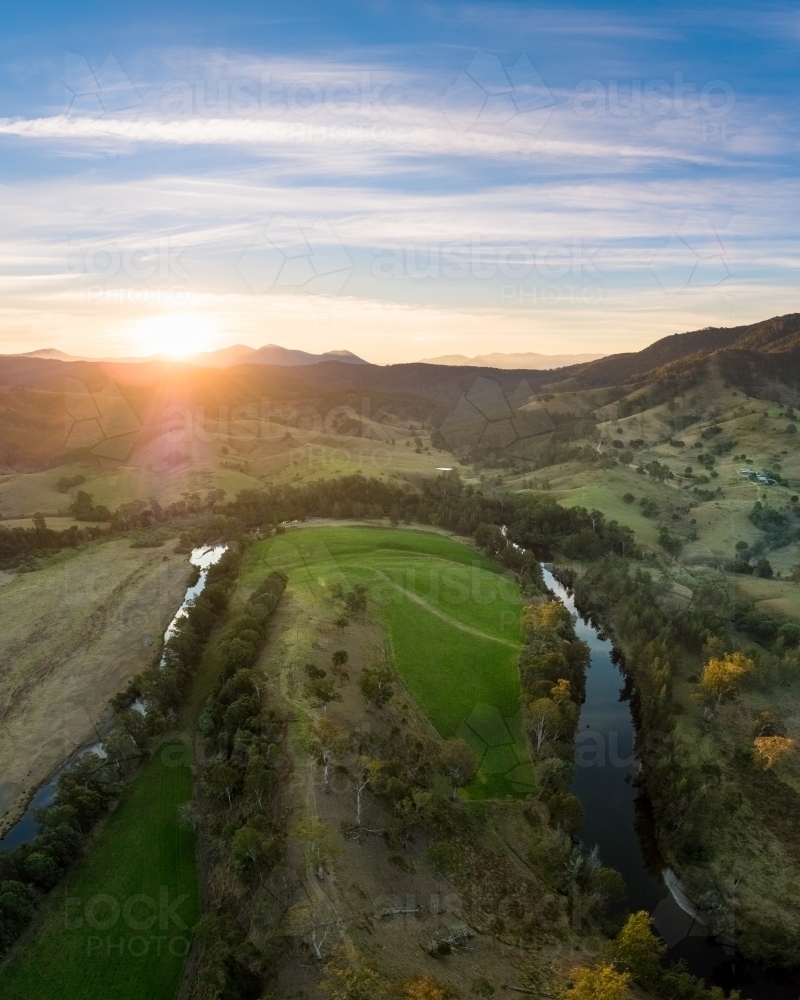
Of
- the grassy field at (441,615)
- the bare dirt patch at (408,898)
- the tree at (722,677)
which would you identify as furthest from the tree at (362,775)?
the tree at (722,677)

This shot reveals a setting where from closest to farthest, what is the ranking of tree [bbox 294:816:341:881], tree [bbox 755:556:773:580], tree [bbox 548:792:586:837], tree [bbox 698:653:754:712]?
tree [bbox 294:816:341:881]
tree [bbox 548:792:586:837]
tree [bbox 698:653:754:712]
tree [bbox 755:556:773:580]

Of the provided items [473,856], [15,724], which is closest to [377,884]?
[473,856]

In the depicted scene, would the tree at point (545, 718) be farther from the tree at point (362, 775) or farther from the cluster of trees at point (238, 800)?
the cluster of trees at point (238, 800)

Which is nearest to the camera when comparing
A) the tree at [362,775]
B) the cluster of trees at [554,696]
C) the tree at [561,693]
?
the tree at [362,775]

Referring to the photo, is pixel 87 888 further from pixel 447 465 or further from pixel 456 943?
pixel 447 465

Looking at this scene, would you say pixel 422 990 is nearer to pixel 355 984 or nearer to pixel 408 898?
pixel 355 984

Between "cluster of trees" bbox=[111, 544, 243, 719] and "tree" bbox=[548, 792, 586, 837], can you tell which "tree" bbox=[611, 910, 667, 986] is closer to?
"tree" bbox=[548, 792, 586, 837]

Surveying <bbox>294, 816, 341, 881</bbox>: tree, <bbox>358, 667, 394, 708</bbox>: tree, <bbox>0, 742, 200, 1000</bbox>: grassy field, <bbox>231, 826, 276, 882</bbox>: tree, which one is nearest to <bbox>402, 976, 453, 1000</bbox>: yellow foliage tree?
<bbox>294, 816, 341, 881</bbox>: tree
